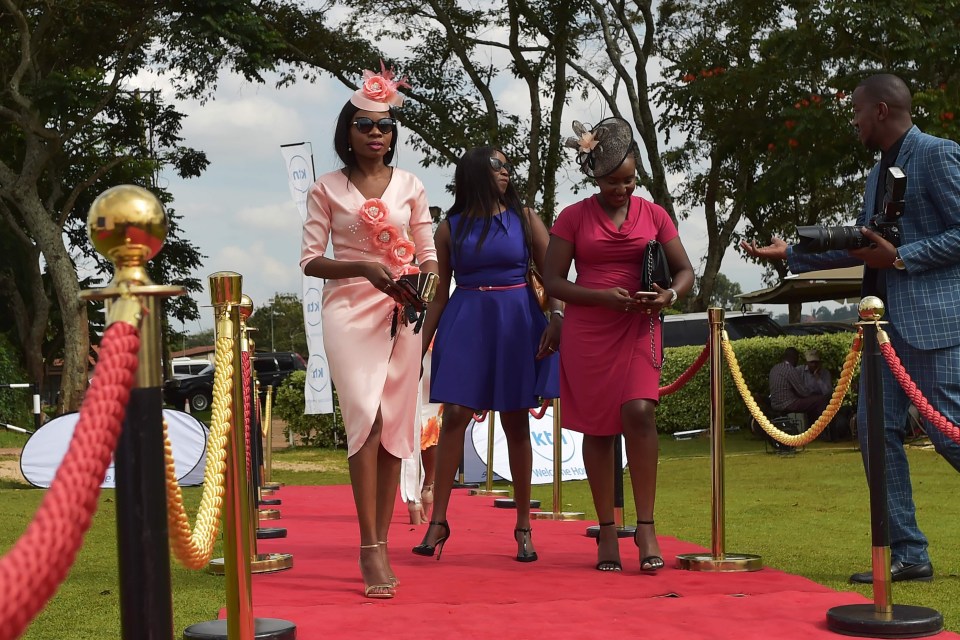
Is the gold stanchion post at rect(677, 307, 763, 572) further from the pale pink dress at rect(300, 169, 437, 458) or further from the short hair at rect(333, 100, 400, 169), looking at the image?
the short hair at rect(333, 100, 400, 169)

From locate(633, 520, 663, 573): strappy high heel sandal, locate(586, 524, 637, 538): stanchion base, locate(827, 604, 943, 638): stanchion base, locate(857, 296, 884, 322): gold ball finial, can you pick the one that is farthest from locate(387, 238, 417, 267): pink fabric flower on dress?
locate(586, 524, 637, 538): stanchion base

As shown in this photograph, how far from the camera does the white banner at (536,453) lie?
36.4ft

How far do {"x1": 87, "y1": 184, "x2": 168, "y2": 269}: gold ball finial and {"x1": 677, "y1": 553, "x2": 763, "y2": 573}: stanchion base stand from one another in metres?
4.00

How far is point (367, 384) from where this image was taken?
520 centimetres

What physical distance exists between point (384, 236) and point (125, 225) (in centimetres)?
316

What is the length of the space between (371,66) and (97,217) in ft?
76.4

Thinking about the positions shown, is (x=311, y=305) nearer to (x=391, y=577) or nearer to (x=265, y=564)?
(x=265, y=564)

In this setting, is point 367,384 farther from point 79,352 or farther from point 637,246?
point 79,352

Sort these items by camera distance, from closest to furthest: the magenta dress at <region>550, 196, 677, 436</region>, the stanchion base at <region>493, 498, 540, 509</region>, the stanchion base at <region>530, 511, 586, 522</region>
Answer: the magenta dress at <region>550, 196, 677, 436</region> → the stanchion base at <region>530, 511, 586, 522</region> → the stanchion base at <region>493, 498, 540, 509</region>

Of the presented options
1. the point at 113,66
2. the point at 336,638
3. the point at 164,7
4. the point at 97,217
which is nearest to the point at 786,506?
the point at 336,638

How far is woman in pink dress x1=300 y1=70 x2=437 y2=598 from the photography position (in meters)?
5.16

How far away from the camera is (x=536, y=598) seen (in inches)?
193

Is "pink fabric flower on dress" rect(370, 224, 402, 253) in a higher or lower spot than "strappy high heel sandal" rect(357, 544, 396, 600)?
higher

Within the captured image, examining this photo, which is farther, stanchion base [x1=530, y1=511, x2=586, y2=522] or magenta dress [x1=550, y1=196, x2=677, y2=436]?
stanchion base [x1=530, y1=511, x2=586, y2=522]
